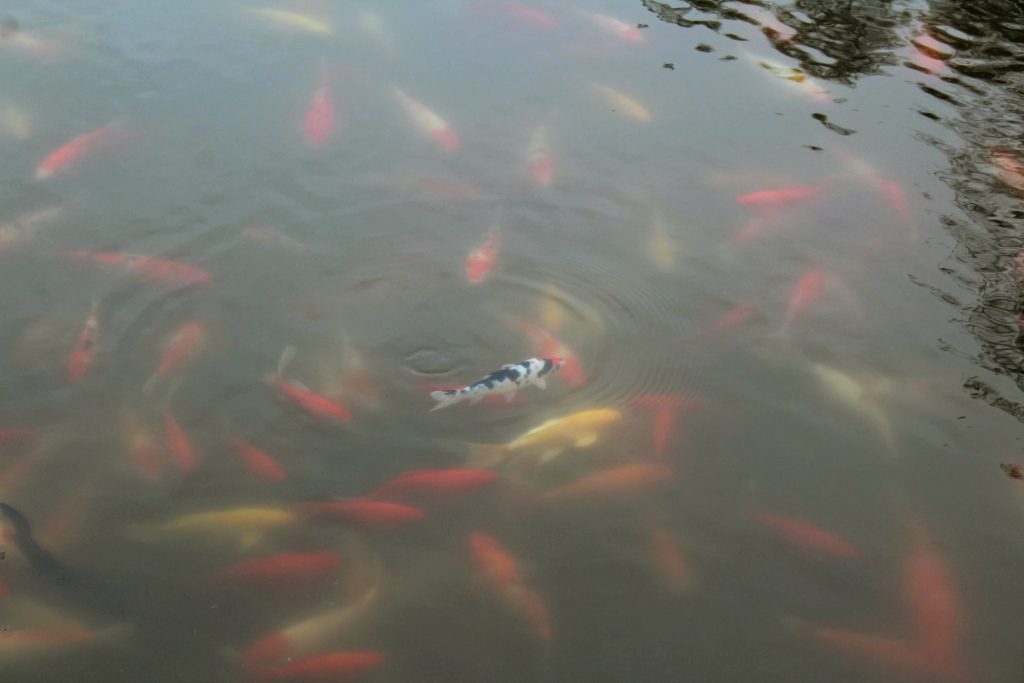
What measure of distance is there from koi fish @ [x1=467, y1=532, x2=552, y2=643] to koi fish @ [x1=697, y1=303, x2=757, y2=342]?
6.87 ft

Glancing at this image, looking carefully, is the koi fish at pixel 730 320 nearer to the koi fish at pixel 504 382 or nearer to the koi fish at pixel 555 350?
the koi fish at pixel 555 350

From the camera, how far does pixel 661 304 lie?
248 inches

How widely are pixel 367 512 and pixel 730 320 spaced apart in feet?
8.87

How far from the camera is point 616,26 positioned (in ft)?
30.9

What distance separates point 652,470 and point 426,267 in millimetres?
2195

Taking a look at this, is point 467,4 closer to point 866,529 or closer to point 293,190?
point 293,190

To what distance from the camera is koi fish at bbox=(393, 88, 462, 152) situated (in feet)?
25.0

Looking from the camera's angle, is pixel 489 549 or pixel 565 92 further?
pixel 565 92

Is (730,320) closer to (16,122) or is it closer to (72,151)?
(72,151)

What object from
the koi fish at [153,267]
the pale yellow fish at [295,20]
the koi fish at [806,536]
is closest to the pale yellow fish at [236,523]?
the koi fish at [153,267]

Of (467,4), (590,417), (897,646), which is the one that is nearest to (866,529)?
(897,646)

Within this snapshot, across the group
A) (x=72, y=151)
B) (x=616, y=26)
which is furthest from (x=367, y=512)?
(x=616, y=26)

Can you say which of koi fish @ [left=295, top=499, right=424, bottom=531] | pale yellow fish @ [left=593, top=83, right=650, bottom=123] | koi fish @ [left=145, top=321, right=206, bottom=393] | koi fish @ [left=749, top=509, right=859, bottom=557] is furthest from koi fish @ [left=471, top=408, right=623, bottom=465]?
pale yellow fish @ [left=593, top=83, right=650, bottom=123]

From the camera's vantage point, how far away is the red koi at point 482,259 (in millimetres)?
6395
